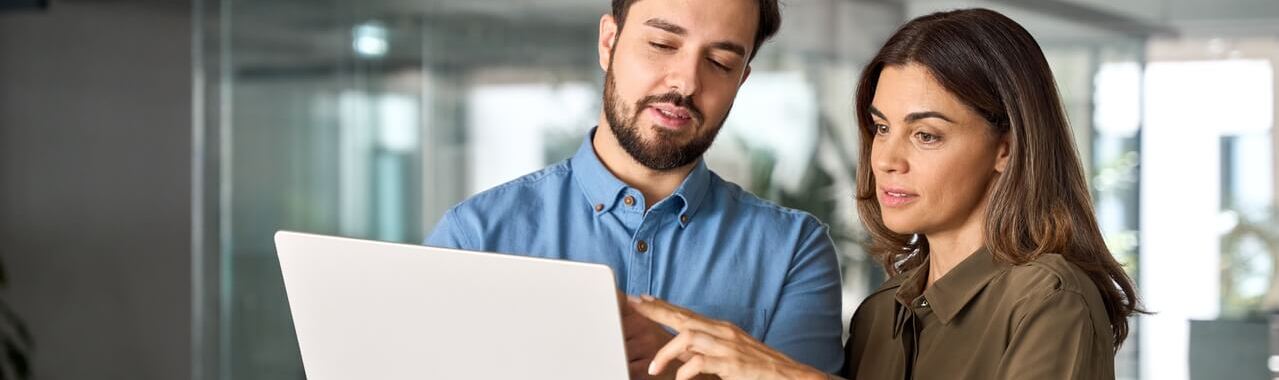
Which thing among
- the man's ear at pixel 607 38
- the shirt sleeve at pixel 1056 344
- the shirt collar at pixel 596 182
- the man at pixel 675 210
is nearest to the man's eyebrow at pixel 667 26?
the man at pixel 675 210

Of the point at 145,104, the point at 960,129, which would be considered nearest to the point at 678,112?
the point at 960,129

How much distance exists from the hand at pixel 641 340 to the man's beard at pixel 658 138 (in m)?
0.37

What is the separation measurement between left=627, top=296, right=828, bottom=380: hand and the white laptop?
0.13 metres

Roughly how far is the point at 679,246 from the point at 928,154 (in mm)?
369

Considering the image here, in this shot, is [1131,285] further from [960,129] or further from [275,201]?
[275,201]

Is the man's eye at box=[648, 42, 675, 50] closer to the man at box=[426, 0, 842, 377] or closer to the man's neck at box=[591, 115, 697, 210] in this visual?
the man at box=[426, 0, 842, 377]

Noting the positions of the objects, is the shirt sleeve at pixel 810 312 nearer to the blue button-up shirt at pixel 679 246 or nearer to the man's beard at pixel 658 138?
the blue button-up shirt at pixel 679 246

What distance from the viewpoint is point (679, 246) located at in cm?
186

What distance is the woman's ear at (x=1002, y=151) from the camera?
65.3 inches

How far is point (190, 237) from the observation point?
19.9 ft

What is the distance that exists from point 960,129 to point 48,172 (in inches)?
205

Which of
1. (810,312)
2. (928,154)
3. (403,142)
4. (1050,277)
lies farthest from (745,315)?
(403,142)

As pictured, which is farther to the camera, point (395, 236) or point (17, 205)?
point (17, 205)

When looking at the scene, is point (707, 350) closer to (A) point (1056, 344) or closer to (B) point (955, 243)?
(A) point (1056, 344)
